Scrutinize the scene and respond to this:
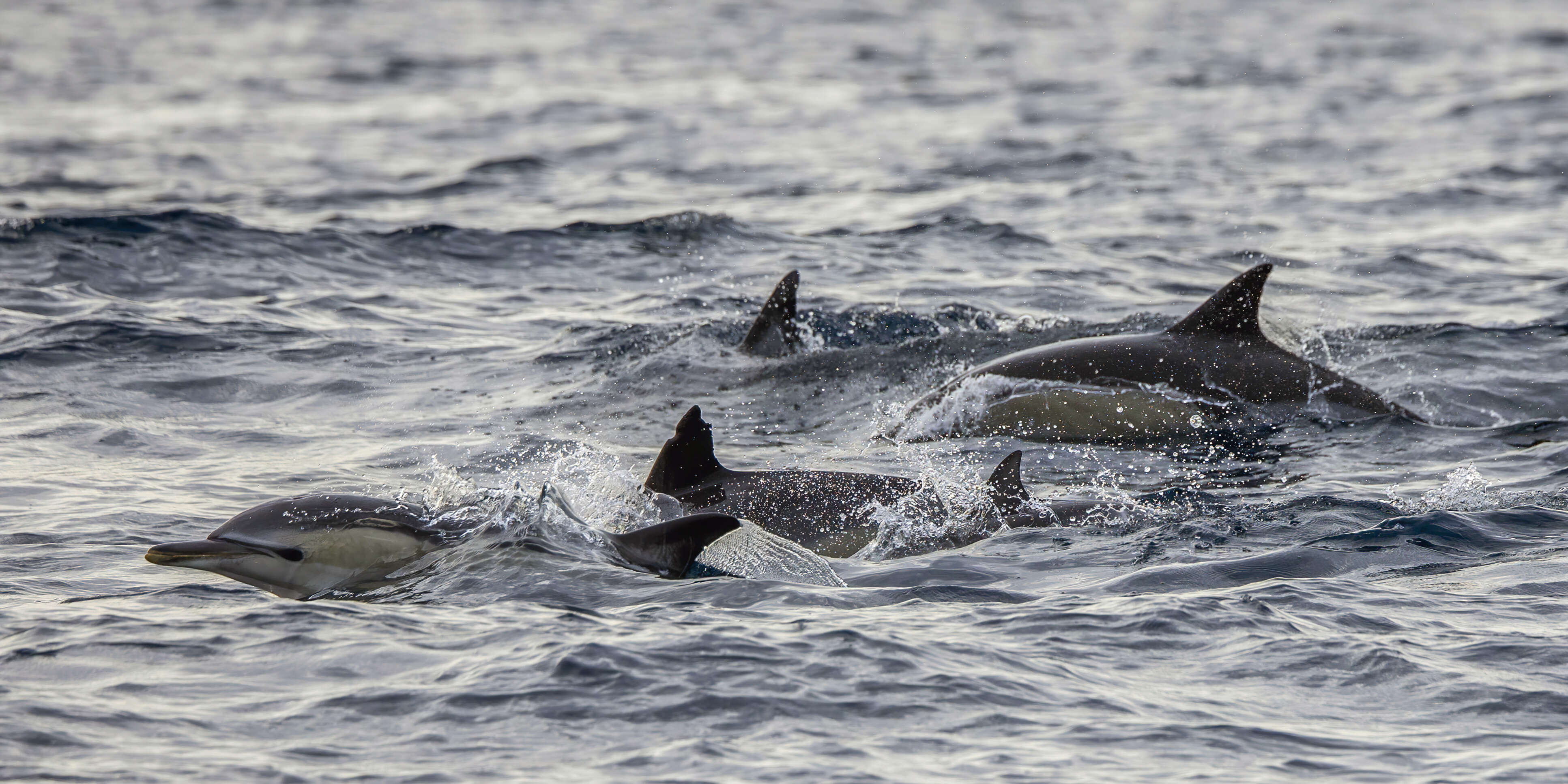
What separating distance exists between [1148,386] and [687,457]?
437cm

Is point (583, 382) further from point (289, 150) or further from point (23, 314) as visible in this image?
point (289, 150)

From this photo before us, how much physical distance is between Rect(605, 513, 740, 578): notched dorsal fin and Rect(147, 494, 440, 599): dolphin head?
3.21 feet

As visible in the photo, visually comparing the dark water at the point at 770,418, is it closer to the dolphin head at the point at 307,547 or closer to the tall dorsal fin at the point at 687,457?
the dolphin head at the point at 307,547

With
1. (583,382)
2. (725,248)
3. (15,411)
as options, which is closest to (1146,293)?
(725,248)

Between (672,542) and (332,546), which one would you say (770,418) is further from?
(332,546)

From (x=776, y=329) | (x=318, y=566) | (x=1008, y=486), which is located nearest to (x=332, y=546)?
(x=318, y=566)

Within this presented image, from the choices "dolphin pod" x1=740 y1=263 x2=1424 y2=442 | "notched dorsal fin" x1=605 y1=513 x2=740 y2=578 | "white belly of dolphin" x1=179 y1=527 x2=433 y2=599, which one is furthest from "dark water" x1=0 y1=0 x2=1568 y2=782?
"dolphin pod" x1=740 y1=263 x2=1424 y2=442

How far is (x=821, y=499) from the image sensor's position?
29.5ft

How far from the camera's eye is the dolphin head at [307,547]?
7758mm

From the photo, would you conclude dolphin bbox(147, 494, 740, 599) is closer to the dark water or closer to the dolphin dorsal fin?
the dark water

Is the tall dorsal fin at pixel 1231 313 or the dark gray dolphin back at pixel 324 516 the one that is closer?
the dark gray dolphin back at pixel 324 516

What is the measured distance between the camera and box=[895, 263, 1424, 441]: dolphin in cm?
1188

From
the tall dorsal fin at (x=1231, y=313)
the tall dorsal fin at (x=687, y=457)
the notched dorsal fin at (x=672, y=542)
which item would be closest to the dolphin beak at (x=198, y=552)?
Result: the notched dorsal fin at (x=672, y=542)

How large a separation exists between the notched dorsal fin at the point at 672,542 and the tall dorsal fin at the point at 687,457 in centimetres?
95
